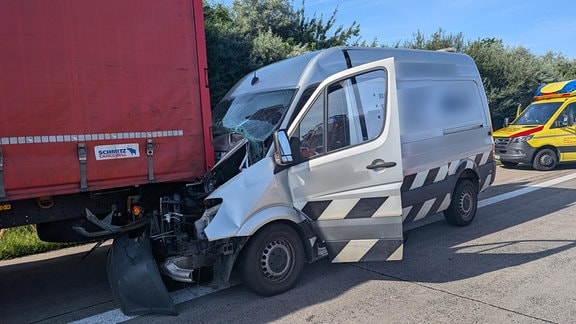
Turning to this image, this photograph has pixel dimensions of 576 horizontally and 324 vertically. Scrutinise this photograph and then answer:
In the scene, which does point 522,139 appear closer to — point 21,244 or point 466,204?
point 466,204

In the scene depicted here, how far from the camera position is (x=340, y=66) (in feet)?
17.2

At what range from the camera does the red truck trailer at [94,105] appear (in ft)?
11.8

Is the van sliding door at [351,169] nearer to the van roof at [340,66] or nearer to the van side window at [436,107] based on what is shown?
the van roof at [340,66]

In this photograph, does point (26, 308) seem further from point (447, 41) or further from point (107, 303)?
point (447, 41)

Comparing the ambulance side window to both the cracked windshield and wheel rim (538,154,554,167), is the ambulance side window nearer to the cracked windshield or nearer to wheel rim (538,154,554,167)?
wheel rim (538,154,554,167)

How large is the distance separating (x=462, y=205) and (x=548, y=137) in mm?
7466

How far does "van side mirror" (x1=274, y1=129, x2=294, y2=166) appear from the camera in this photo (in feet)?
13.6

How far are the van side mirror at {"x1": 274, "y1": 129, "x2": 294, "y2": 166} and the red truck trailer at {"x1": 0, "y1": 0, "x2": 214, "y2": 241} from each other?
2.85 ft

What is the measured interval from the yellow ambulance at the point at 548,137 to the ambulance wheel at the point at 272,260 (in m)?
10.2

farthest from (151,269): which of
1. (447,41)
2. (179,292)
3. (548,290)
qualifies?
(447,41)

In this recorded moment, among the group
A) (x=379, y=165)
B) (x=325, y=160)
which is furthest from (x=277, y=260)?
(x=379, y=165)

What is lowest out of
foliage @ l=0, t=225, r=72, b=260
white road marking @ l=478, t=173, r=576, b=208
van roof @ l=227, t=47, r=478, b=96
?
white road marking @ l=478, t=173, r=576, b=208

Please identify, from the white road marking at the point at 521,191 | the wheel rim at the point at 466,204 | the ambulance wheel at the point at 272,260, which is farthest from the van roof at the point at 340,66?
the white road marking at the point at 521,191

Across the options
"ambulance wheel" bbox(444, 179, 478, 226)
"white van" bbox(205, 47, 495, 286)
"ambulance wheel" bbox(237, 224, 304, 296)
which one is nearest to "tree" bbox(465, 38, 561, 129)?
"ambulance wheel" bbox(444, 179, 478, 226)
